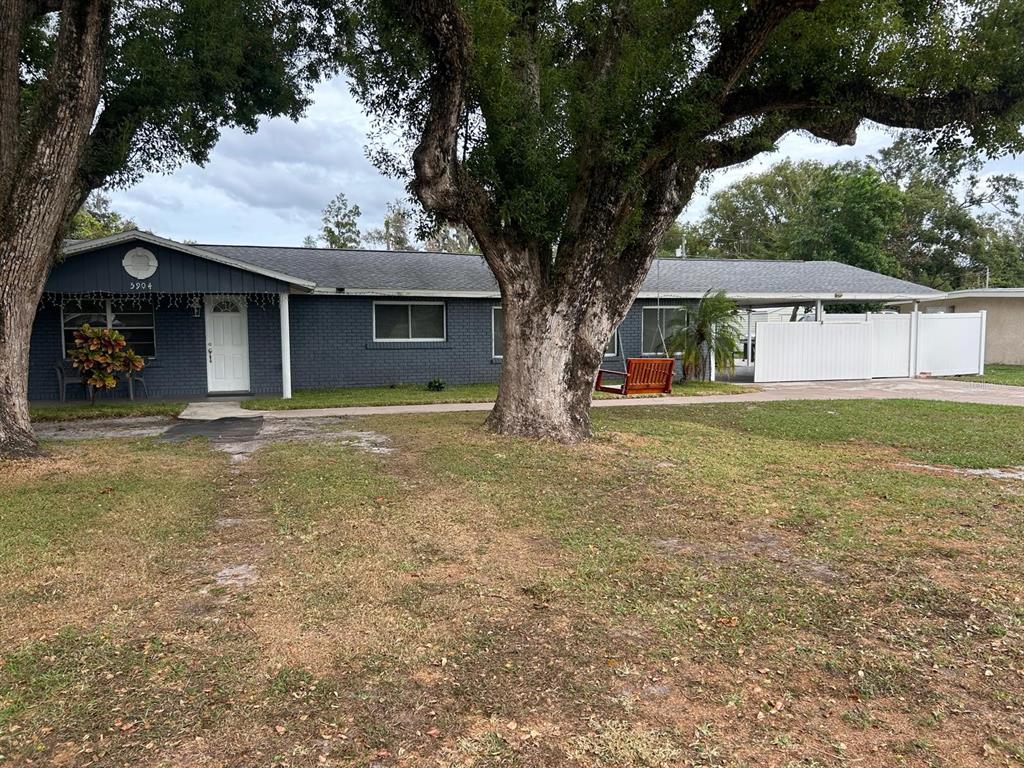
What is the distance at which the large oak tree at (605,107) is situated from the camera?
289 inches

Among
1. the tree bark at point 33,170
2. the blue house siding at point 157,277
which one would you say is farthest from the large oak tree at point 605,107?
the blue house siding at point 157,277

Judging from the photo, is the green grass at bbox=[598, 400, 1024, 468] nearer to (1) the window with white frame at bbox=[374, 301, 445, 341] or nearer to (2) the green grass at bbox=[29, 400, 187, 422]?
(1) the window with white frame at bbox=[374, 301, 445, 341]

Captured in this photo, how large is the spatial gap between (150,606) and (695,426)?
8.14m

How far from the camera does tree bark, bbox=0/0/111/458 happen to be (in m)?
7.47

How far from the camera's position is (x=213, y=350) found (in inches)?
584

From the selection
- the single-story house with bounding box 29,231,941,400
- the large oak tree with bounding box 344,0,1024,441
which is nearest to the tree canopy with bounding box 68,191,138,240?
the single-story house with bounding box 29,231,941,400

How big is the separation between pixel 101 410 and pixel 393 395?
534 centimetres

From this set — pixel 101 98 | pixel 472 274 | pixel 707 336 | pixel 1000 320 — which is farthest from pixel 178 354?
pixel 1000 320

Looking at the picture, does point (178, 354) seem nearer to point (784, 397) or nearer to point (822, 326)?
Result: point (784, 397)

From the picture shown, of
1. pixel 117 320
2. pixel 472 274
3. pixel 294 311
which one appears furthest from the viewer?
pixel 472 274

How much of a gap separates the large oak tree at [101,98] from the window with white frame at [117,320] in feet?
13.1

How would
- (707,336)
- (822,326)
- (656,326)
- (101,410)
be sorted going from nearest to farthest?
(101,410)
(707,336)
(822,326)
(656,326)

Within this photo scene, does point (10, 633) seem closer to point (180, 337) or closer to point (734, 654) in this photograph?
point (734, 654)

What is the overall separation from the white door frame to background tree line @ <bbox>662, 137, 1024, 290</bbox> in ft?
79.2
